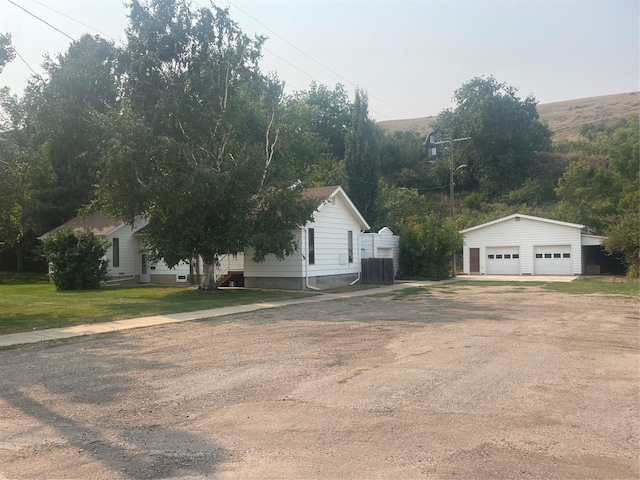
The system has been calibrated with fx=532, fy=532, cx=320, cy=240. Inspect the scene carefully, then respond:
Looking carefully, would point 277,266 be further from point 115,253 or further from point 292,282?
point 115,253

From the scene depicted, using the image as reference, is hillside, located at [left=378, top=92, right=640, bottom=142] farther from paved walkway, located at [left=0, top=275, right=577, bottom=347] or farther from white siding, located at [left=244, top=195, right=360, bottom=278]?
paved walkway, located at [left=0, top=275, right=577, bottom=347]

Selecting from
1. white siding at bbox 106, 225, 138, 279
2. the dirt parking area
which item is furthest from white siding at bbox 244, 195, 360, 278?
the dirt parking area

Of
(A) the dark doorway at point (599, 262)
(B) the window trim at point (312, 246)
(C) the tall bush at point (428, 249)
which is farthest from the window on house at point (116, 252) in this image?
(A) the dark doorway at point (599, 262)

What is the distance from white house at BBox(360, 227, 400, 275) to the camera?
Result: 30.6 metres

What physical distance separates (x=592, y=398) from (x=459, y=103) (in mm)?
66956


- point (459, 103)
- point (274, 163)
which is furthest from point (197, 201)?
point (459, 103)

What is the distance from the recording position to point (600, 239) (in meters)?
35.1

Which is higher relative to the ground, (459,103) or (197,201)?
(459,103)

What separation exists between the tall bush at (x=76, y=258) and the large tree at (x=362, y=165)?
23.9 meters

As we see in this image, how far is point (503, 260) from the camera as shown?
38.2 metres

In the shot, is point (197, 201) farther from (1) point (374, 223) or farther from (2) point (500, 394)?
(1) point (374, 223)

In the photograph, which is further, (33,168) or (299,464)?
(33,168)

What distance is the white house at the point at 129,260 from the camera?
3108 cm

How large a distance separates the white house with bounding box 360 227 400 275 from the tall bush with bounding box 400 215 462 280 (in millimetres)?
382
